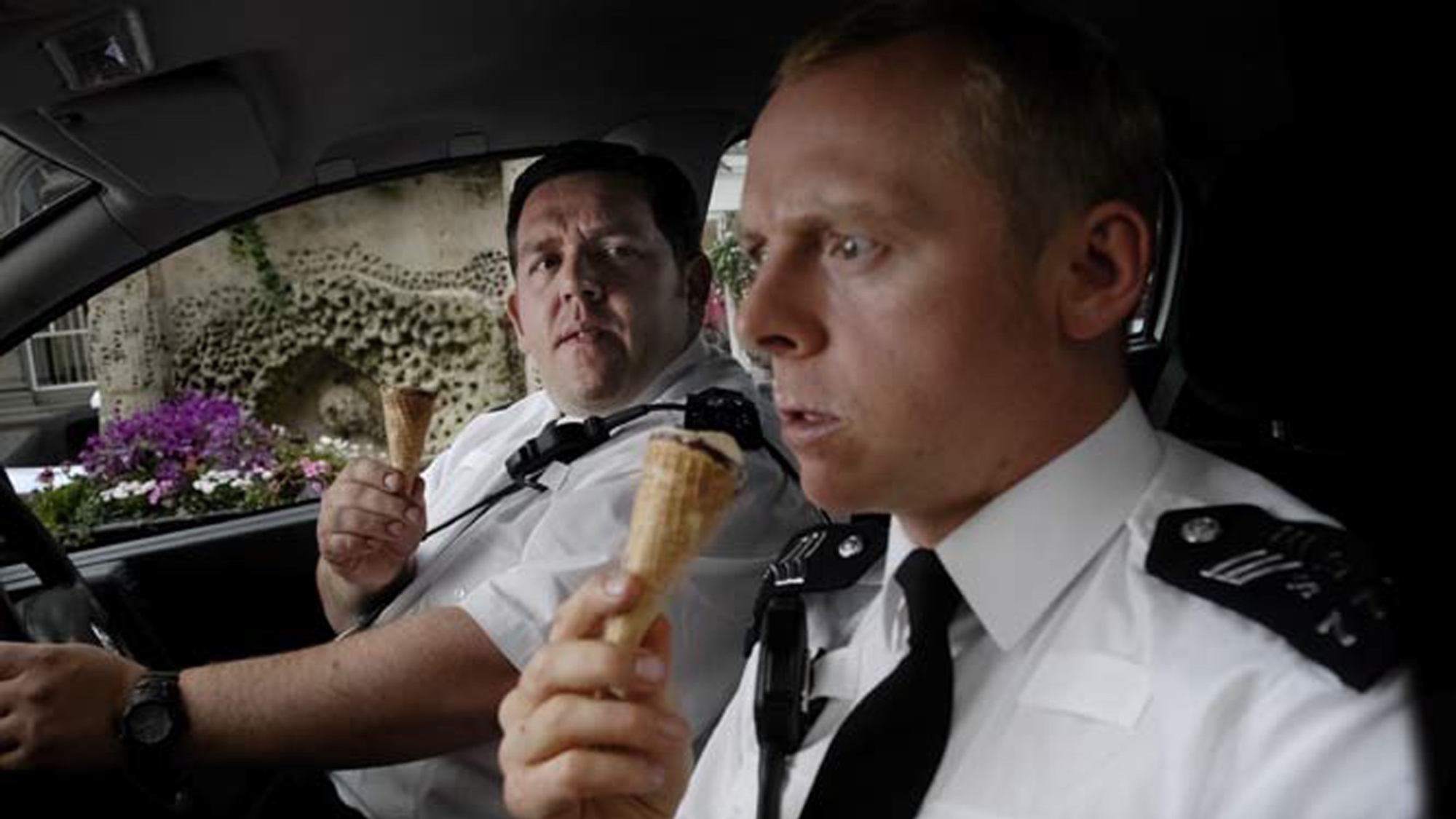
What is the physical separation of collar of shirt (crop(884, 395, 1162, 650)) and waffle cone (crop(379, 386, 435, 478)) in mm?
1219

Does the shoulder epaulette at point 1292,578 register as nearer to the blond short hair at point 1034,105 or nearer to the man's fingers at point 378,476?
the blond short hair at point 1034,105

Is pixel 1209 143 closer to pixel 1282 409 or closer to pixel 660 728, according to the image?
pixel 1282 409

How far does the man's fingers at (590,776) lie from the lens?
38.5 inches

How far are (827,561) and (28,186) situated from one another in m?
1.76

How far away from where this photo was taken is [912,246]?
108cm

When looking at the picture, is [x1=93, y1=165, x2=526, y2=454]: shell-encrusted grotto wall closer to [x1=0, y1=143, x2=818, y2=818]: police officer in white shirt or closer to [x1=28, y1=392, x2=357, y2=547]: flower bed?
[x1=28, y1=392, x2=357, y2=547]: flower bed

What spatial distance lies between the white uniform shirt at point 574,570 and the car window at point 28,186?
929 millimetres

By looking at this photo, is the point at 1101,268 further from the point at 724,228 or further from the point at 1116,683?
the point at 724,228

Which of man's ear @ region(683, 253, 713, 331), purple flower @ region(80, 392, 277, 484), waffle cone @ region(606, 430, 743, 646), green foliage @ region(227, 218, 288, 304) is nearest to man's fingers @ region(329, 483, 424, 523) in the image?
man's ear @ region(683, 253, 713, 331)

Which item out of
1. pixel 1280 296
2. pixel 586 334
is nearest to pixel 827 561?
pixel 1280 296

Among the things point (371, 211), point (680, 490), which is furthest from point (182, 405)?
point (371, 211)

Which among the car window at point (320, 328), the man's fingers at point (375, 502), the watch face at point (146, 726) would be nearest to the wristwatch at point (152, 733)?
the watch face at point (146, 726)

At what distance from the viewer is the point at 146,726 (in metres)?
1.72

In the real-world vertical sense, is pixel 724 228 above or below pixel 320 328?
above
